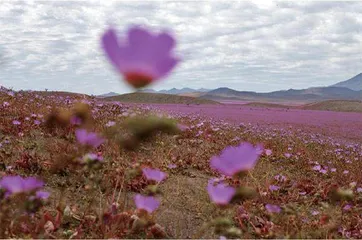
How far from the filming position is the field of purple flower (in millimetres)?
1034

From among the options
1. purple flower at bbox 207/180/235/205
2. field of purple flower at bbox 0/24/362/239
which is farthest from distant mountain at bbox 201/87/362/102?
purple flower at bbox 207/180/235/205

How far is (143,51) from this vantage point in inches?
34.4

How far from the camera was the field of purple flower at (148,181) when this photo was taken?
1.03 m

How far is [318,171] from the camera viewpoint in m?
5.70

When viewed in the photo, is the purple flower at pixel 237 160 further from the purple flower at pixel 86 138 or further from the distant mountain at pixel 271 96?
the distant mountain at pixel 271 96

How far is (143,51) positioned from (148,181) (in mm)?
2777

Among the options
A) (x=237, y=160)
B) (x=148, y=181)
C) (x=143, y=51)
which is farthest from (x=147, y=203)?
(x=148, y=181)

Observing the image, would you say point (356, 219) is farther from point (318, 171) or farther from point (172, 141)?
point (172, 141)

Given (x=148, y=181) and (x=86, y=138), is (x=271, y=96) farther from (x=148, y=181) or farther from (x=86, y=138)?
(x=86, y=138)

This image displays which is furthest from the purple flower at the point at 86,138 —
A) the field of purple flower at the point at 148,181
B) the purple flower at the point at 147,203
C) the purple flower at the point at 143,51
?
the purple flower at the point at 143,51

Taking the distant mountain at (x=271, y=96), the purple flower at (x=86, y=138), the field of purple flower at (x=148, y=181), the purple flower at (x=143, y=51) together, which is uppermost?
the distant mountain at (x=271, y=96)

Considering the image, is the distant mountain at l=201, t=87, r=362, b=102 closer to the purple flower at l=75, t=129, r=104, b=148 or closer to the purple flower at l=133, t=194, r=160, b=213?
the purple flower at l=133, t=194, r=160, b=213

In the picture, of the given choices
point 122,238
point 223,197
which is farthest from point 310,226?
point 223,197

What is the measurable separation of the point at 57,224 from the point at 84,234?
0.65 ft
